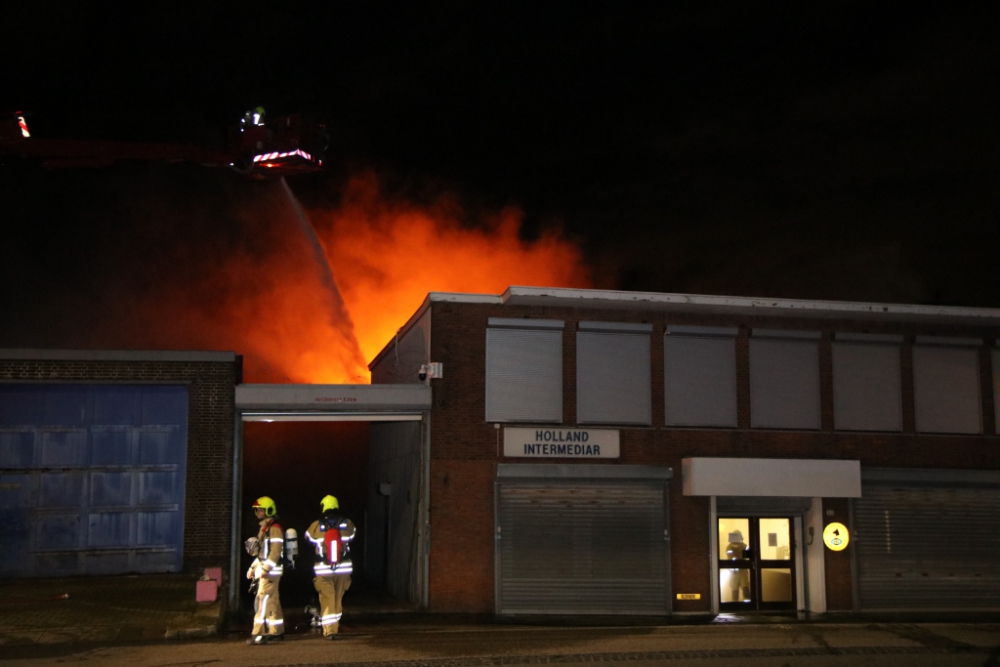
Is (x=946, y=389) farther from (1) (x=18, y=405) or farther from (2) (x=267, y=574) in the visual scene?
(1) (x=18, y=405)

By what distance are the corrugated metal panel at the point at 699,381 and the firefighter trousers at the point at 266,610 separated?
762 centimetres

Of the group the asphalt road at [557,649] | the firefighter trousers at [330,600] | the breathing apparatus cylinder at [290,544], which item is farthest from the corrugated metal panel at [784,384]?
the breathing apparatus cylinder at [290,544]

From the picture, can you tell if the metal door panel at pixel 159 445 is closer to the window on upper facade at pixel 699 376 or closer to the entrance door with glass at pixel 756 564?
the window on upper facade at pixel 699 376

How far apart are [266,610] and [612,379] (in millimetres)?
7215

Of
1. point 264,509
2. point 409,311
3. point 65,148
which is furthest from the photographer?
point 409,311

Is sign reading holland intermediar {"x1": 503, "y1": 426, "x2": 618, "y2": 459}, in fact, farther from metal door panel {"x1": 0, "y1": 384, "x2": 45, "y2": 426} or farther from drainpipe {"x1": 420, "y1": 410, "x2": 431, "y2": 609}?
metal door panel {"x1": 0, "y1": 384, "x2": 45, "y2": 426}

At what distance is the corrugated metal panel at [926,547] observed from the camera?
17203 mm

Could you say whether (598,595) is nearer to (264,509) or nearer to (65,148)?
(264,509)

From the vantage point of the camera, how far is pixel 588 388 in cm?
1677

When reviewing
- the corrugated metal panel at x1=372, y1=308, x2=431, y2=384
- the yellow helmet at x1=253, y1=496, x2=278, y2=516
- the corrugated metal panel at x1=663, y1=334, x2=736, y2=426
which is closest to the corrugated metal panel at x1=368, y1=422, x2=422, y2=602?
the corrugated metal panel at x1=372, y1=308, x2=431, y2=384

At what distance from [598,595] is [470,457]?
3.14m

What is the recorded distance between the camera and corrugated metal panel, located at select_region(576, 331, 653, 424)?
54.9 ft

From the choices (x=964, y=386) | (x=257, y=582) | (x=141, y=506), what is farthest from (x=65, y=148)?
(x=964, y=386)

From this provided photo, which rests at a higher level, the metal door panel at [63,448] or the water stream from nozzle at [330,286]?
the water stream from nozzle at [330,286]
